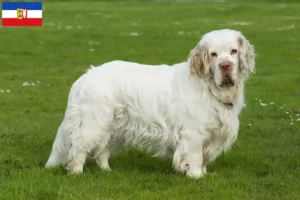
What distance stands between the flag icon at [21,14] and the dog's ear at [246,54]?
29.9 meters

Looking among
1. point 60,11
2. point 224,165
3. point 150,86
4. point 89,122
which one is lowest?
point 60,11

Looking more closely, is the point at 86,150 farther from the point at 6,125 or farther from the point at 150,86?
the point at 6,125

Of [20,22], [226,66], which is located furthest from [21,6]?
[226,66]

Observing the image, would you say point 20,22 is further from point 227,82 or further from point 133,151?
point 227,82

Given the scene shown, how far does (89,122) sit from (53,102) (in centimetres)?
644

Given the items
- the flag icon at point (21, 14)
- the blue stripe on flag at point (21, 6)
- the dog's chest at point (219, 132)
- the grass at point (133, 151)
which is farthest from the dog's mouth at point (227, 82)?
the blue stripe on flag at point (21, 6)

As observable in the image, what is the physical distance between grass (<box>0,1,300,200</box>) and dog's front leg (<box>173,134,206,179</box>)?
13 cm

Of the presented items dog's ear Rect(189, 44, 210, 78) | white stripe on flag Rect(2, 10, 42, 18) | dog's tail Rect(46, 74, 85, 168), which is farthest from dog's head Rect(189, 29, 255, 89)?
white stripe on flag Rect(2, 10, 42, 18)

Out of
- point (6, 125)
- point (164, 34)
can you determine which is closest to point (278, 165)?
point (6, 125)

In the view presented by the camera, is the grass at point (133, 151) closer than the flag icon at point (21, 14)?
Yes

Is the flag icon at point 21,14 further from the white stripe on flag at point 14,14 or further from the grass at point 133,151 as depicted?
the grass at point 133,151

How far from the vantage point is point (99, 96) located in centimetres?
778

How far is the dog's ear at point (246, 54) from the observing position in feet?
24.8

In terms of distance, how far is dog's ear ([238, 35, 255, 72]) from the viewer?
7562 millimetres
